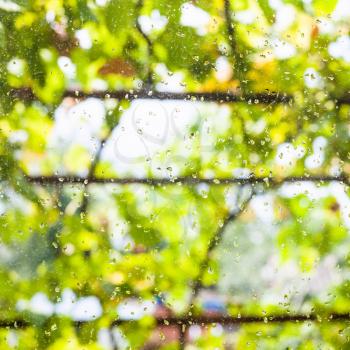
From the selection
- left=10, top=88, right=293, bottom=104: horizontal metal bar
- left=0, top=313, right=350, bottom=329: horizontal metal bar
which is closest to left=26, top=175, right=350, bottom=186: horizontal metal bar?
left=10, top=88, right=293, bottom=104: horizontal metal bar

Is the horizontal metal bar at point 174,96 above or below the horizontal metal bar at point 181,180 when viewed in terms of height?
above

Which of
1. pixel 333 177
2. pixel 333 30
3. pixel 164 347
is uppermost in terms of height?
pixel 333 30

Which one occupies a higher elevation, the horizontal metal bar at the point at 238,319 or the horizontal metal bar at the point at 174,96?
the horizontal metal bar at the point at 174,96

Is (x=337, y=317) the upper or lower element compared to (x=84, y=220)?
lower

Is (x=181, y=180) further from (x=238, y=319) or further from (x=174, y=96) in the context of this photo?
(x=238, y=319)

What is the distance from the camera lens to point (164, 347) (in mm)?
922

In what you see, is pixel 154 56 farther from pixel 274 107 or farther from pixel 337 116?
pixel 337 116

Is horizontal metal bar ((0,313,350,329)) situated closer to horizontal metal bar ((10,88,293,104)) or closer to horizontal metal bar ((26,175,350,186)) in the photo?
horizontal metal bar ((26,175,350,186))

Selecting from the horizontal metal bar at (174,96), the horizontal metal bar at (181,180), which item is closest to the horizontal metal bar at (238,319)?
the horizontal metal bar at (181,180)

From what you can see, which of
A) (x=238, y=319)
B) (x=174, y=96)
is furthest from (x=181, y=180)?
(x=238, y=319)

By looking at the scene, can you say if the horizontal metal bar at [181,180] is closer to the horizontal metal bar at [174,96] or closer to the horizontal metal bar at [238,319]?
the horizontal metal bar at [174,96]

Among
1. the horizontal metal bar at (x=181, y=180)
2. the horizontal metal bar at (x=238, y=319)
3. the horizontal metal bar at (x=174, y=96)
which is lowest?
the horizontal metal bar at (x=238, y=319)

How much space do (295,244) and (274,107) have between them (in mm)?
268

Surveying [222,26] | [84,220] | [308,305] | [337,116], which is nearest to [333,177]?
[337,116]
